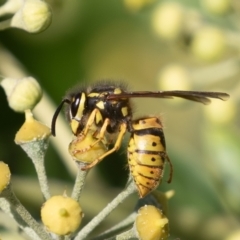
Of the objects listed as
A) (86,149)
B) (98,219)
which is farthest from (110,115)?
(98,219)

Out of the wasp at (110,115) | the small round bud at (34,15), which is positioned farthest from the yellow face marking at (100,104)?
the small round bud at (34,15)

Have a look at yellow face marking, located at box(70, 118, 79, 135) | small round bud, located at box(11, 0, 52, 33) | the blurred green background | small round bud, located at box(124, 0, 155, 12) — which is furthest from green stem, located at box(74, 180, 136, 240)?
small round bud, located at box(124, 0, 155, 12)

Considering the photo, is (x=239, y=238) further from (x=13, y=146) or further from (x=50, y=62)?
(x=50, y=62)

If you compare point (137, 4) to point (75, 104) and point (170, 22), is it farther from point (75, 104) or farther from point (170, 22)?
point (75, 104)

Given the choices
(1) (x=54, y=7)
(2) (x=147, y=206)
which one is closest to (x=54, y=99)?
(1) (x=54, y=7)

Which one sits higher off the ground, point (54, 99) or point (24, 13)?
point (24, 13)

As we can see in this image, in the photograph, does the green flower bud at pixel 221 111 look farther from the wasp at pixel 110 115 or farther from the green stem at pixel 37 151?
the green stem at pixel 37 151
